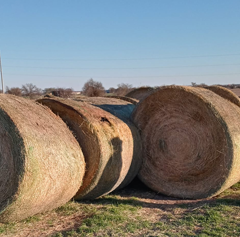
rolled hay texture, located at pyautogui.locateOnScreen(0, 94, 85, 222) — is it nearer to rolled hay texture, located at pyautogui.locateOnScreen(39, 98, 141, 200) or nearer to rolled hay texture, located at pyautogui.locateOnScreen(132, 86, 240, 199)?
rolled hay texture, located at pyautogui.locateOnScreen(39, 98, 141, 200)

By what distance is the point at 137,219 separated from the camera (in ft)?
17.1

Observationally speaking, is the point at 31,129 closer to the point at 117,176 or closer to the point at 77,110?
the point at 77,110

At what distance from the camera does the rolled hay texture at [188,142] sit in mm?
6141

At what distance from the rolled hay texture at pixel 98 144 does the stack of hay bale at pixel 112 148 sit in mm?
16

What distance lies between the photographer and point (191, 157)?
657cm

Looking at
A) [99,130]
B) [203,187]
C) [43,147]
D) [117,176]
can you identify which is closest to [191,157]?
[203,187]

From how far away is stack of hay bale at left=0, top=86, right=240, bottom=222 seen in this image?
4.70 m

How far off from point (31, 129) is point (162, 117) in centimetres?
277

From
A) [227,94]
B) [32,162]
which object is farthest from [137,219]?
[227,94]

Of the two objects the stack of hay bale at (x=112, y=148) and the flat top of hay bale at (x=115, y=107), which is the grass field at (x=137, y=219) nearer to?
the stack of hay bale at (x=112, y=148)

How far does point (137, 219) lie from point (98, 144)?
130cm

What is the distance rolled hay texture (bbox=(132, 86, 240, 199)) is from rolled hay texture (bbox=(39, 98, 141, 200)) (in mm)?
599

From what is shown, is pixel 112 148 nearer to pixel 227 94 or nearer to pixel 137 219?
pixel 137 219

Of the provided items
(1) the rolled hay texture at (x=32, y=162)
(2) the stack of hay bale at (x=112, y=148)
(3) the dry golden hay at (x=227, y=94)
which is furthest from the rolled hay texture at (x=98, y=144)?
(3) the dry golden hay at (x=227, y=94)
